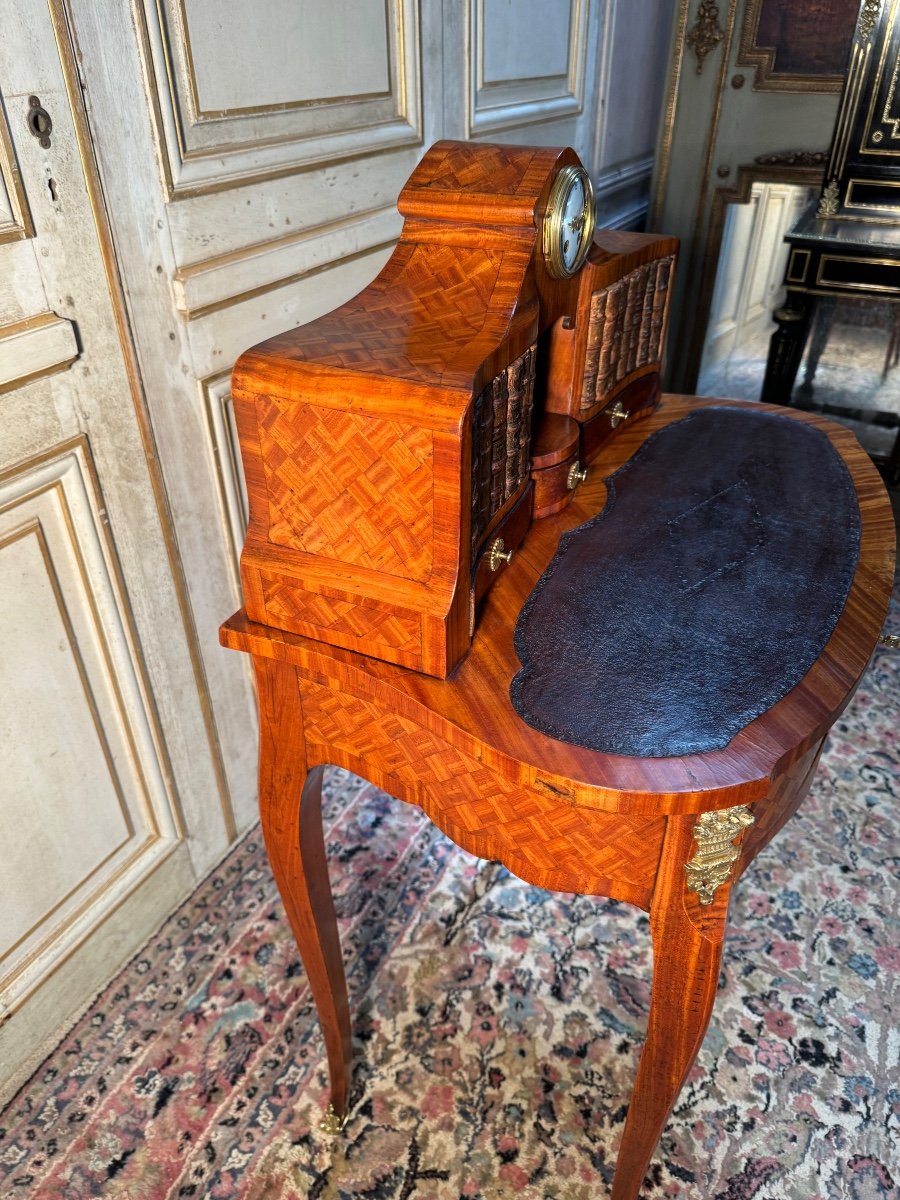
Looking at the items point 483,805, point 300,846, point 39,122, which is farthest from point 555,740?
point 39,122

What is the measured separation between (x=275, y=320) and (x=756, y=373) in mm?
3202

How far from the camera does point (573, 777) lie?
92 cm

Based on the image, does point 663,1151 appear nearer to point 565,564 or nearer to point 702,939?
point 702,939

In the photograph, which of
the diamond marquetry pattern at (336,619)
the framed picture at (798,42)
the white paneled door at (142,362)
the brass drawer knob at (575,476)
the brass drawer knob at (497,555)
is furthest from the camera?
the framed picture at (798,42)

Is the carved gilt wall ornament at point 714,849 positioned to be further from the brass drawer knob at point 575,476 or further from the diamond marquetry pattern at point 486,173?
the diamond marquetry pattern at point 486,173

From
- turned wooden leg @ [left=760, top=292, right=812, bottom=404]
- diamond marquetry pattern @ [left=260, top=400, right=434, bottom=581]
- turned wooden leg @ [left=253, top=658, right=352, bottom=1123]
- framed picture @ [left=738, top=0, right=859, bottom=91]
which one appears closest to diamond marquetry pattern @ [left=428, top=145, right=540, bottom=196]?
diamond marquetry pattern @ [left=260, top=400, right=434, bottom=581]

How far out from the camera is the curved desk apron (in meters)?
0.94

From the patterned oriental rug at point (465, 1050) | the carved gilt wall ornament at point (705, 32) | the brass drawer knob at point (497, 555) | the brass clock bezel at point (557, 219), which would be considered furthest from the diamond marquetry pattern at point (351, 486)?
the carved gilt wall ornament at point (705, 32)

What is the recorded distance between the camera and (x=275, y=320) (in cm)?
179

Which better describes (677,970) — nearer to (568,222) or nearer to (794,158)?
(568,222)

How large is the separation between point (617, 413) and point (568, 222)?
49 cm

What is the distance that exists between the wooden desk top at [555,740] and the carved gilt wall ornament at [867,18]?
265 cm

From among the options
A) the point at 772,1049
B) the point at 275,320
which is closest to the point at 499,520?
the point at 275,320

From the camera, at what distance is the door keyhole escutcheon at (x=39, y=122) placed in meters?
1.23
